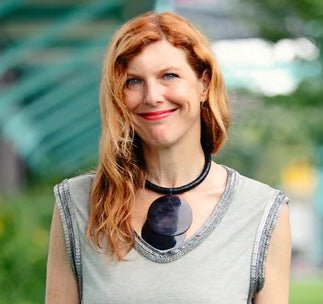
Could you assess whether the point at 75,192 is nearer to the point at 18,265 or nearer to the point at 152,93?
the point at 152,93

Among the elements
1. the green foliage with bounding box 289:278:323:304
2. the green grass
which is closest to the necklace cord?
the green grass

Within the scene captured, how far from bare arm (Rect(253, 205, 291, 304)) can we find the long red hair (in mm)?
277

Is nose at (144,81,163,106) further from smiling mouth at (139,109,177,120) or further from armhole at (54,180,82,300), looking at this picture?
armhole at (54,180,82,300)

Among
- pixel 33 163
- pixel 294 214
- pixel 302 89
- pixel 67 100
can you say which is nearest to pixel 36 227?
pixel 302 89

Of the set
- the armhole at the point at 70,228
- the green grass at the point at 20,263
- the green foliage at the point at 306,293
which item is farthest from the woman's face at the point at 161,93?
the green foliage at the point at 306,293

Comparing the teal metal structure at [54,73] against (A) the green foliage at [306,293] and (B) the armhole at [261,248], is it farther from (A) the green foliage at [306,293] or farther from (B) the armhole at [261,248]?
(B) the armhole at [261,248]

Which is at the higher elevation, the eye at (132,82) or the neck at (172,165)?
the eye at (132,82)

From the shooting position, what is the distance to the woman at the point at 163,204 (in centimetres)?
290

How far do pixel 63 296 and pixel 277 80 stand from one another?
14.2 m

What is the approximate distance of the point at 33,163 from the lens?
22062 millimetres

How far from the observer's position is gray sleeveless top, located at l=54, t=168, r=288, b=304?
2.88 metres

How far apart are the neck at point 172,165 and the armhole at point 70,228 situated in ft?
0.66

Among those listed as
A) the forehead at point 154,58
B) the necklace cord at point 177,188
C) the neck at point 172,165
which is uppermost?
the forehead at point 154,58

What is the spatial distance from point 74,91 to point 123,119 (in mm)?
13174
